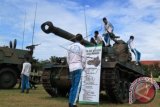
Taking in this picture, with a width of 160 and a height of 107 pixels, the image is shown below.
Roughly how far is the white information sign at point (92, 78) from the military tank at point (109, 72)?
419mm

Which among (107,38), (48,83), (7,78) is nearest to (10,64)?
(7,78)

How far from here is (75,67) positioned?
446 inches

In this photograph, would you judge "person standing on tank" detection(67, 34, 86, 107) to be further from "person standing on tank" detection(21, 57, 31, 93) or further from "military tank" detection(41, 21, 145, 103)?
"person standing on tank" detection(21, 57, 31, 93)

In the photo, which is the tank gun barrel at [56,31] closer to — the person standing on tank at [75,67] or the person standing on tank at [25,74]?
the person standing on tank at [75,67]

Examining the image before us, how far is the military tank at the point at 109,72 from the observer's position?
15.3 m

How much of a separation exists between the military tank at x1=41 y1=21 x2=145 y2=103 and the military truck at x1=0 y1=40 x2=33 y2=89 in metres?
5.86

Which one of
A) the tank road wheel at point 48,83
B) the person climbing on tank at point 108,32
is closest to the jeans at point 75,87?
the tank road wheel at point 48,83

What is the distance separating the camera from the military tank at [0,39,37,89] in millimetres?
23766

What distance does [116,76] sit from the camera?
50.6 feet

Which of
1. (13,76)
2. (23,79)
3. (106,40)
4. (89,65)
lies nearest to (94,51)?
(89,65)

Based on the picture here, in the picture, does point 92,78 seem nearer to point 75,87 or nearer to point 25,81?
point 75,87

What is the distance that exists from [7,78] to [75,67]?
42.9ft

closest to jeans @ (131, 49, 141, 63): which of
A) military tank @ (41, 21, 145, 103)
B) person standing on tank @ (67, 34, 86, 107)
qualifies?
military tank @ (41, 21, 145, 103)

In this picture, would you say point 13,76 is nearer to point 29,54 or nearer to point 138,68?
point 29,54
